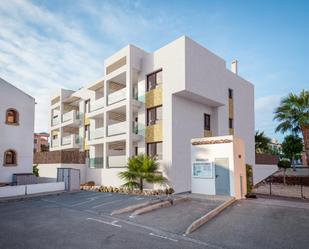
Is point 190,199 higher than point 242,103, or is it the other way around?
point 242,103

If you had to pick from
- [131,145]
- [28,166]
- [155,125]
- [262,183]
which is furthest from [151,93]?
[262,183]

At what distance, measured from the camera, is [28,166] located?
24.2 m

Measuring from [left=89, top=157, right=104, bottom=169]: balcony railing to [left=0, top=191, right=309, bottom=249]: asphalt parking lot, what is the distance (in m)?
11.5

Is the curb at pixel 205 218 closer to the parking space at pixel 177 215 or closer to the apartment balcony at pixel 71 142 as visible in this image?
the parking space at pixel 177 215

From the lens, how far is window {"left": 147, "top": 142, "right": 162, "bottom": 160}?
843 inches

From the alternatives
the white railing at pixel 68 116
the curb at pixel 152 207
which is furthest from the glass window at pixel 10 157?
the curb at pixel 152 207

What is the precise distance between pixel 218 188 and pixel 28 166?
1792cm

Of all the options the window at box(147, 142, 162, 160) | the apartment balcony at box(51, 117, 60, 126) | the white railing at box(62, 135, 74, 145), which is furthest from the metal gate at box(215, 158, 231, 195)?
the apartment balcony at box(51, 117, 60, 126)

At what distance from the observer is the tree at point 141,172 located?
19.0 metres

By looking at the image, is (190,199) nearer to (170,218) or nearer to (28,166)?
(170,218)

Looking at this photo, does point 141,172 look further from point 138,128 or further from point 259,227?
point 259,227

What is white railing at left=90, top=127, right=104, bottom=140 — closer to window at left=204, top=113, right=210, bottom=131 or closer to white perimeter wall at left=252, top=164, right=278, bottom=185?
window at left=204, top=113, right=210, bottom=131

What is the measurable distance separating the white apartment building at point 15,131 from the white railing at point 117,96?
7.72 meters

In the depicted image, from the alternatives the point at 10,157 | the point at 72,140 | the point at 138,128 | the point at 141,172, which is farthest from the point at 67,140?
the point at 141,172
